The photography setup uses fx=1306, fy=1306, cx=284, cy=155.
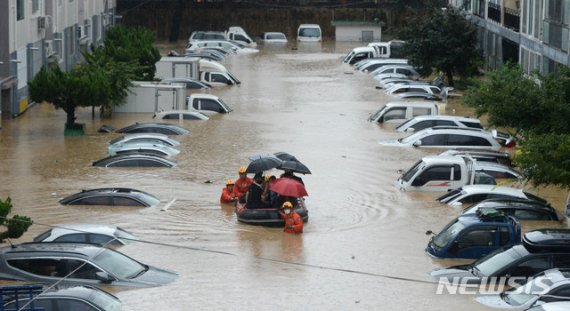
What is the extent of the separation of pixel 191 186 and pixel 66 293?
610 inches

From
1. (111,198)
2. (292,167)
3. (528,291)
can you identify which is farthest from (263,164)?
(528,291)

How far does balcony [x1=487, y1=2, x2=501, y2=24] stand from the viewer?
193 ft

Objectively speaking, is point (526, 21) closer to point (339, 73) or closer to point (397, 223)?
point (339, 73)

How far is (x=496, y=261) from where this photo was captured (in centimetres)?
2112

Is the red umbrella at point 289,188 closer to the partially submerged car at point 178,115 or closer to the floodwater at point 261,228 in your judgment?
the floodwater at point 261,228

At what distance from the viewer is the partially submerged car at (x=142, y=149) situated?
120 feet

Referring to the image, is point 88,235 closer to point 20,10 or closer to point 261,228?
point 261,228

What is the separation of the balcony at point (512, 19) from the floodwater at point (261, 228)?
4.94 metres

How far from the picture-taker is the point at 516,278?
20609 millimetres

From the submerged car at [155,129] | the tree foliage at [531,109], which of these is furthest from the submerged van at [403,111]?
the tree foliage at [531,109]

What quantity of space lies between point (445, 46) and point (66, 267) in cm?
3957

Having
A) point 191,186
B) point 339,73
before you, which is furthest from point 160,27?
point 191,186

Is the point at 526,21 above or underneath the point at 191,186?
above

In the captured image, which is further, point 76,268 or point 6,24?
point 6,24
